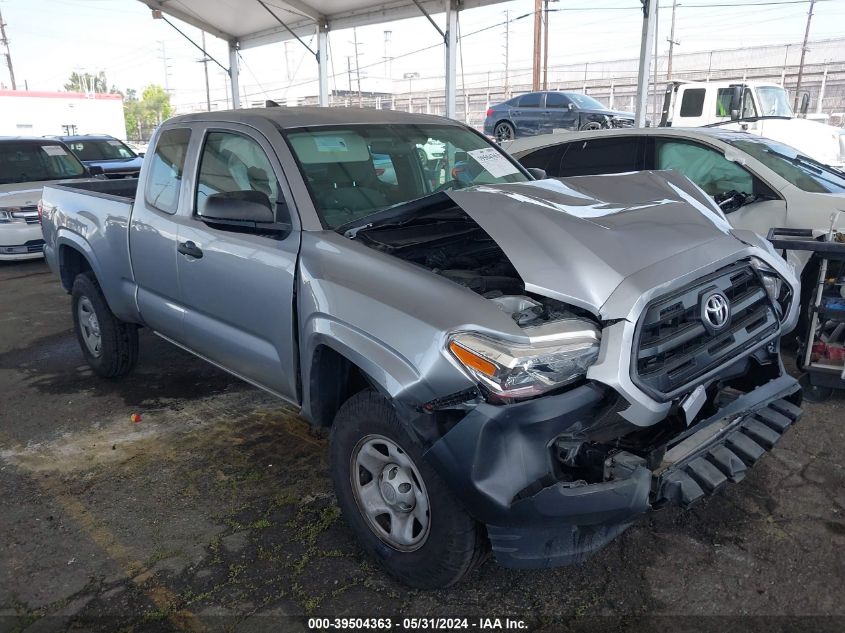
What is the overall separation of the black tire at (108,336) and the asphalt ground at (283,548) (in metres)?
0.68

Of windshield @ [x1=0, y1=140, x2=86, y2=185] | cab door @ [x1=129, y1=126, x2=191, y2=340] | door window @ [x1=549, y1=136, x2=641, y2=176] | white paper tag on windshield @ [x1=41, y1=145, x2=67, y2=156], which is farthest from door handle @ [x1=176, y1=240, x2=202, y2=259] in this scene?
white paper tag on windshield @ [x1=41, y1=145, x2=67, y2=156]

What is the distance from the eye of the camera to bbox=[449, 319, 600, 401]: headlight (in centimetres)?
222

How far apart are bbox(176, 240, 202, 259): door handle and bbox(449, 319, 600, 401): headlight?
1907 mm

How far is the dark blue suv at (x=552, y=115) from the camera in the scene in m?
18.0

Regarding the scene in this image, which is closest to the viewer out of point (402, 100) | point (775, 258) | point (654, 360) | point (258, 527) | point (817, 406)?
point (654, 360)

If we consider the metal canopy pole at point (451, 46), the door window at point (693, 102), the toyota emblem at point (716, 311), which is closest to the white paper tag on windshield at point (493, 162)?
the toyota emblem at point (716, 311)

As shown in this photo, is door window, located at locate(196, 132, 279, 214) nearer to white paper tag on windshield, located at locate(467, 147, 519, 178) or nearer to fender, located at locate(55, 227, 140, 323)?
fender, located at locate(55, 227, 140, 323)

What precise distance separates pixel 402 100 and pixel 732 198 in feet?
133

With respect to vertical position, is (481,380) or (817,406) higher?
(481,380)

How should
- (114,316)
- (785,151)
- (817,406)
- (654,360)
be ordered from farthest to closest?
(785,151) → (114,316) → (817,406) → (654,360)

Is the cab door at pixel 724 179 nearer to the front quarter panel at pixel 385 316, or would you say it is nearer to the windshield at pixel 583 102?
the front quarter panel at pixel 385 316

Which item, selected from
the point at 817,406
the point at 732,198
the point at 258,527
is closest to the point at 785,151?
the point at 732,198

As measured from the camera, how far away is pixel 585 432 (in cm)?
228

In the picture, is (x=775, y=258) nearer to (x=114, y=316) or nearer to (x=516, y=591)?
(x=516, y=591)
